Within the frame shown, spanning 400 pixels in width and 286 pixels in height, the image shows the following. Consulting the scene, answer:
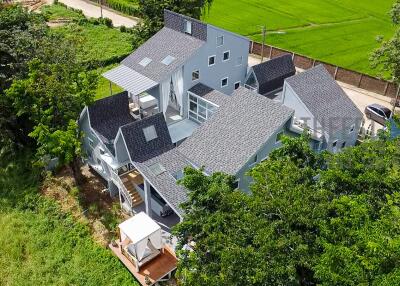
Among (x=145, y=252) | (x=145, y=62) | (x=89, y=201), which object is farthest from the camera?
(x=145, y=62)

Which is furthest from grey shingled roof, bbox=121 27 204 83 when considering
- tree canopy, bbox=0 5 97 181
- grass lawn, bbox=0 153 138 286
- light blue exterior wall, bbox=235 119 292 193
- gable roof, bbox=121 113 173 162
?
grass lawn, bbox=0 153 138 286

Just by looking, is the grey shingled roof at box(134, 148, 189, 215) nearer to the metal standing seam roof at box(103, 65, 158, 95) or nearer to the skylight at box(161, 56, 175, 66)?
the metal standing seam roof at box(103, 65, 158, 95)

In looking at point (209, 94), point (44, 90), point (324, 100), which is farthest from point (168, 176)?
point (324, 100)

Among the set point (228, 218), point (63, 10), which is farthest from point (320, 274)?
point (63, 10)

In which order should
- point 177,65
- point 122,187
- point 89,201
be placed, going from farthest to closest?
point 177,65, point 89,201, point 122,187

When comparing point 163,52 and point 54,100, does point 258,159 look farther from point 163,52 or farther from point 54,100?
point 54,100

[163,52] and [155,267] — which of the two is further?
[163,52]

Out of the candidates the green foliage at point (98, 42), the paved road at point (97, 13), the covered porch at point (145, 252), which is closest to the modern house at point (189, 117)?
the covered porch at point (145, 252)

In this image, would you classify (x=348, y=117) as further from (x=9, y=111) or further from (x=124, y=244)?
(x=9, y=111)
